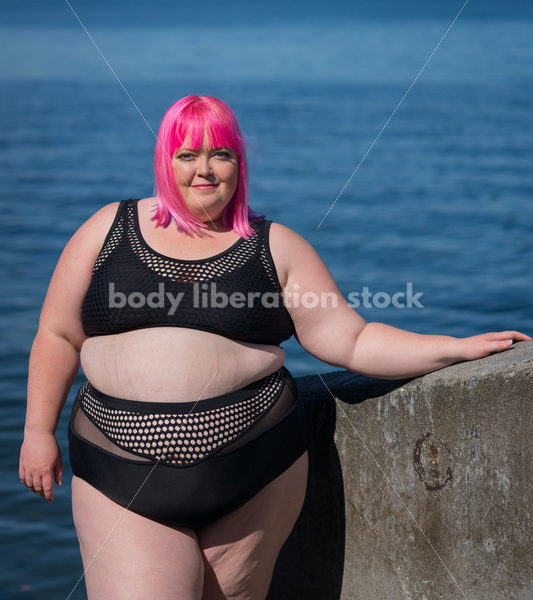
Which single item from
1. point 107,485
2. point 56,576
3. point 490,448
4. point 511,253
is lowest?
point 56,576

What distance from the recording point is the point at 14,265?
9.43m

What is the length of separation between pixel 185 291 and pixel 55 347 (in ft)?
1.58

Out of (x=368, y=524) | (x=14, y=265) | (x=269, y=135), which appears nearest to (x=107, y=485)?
(x=368, y=524)

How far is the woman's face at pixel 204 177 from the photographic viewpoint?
2.69 metres

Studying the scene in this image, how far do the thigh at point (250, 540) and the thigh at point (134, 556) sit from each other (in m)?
0.07

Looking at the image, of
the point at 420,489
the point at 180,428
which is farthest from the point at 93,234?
the point at 420,489

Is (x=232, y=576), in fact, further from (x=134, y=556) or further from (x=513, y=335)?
(x=513, y=335)

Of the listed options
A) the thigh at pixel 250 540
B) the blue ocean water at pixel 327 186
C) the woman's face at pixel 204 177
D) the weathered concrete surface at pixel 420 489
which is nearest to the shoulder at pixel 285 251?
the woman's face at pixel 204 177

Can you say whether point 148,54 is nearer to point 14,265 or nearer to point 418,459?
point 14,265

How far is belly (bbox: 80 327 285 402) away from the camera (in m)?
2.45

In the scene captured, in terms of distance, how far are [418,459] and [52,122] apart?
20.7 meters

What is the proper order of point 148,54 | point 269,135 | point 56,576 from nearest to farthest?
point 56,576 < point 269,135 < point 148,54

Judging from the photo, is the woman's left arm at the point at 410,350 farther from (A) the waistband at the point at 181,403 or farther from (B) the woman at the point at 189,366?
(A) the waistband at the point at 181,403

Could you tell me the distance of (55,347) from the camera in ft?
8.89
